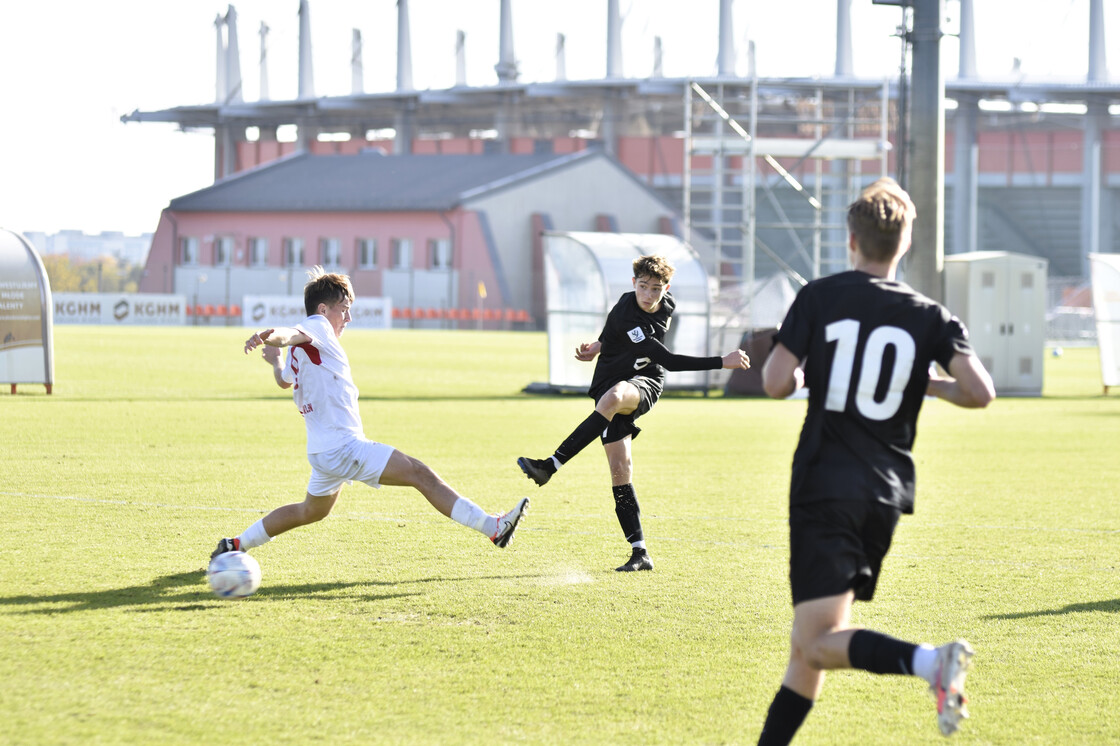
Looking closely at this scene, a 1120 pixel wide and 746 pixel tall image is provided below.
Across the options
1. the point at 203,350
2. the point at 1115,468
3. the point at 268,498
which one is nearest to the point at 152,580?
the point at 268,498

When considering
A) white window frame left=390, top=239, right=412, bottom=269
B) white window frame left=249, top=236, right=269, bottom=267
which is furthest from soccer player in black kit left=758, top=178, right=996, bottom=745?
white window frame left=249, top=236, right=269, bottom=267

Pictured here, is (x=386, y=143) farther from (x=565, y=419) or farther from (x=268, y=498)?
(x=268, y=498)

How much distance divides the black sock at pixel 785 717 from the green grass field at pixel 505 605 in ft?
2.24

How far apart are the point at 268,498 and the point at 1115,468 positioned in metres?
8.92

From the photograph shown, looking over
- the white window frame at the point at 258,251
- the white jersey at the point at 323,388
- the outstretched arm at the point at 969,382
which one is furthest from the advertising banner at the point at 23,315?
the white window frame at the point at 258,251

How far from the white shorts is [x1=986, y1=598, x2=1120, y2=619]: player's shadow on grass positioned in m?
3.18

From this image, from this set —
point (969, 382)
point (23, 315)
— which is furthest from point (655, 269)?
point (23, 315)

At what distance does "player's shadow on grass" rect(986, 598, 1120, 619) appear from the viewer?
7.28 metres

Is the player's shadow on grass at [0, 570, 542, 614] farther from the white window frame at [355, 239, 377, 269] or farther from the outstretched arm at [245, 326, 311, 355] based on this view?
the white window frame at [355, 239, 377, 269]

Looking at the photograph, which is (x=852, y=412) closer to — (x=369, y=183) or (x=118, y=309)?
(x=118, y=309)

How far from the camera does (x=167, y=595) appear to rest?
7.29 meters

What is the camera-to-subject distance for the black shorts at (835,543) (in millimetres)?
4312

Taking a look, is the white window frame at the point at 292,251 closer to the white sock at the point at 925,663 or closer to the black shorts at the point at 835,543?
the black shorts at the point at 835,543

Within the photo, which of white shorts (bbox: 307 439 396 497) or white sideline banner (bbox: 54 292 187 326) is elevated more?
white sideline banner (bbox: 54 292 187 326)
